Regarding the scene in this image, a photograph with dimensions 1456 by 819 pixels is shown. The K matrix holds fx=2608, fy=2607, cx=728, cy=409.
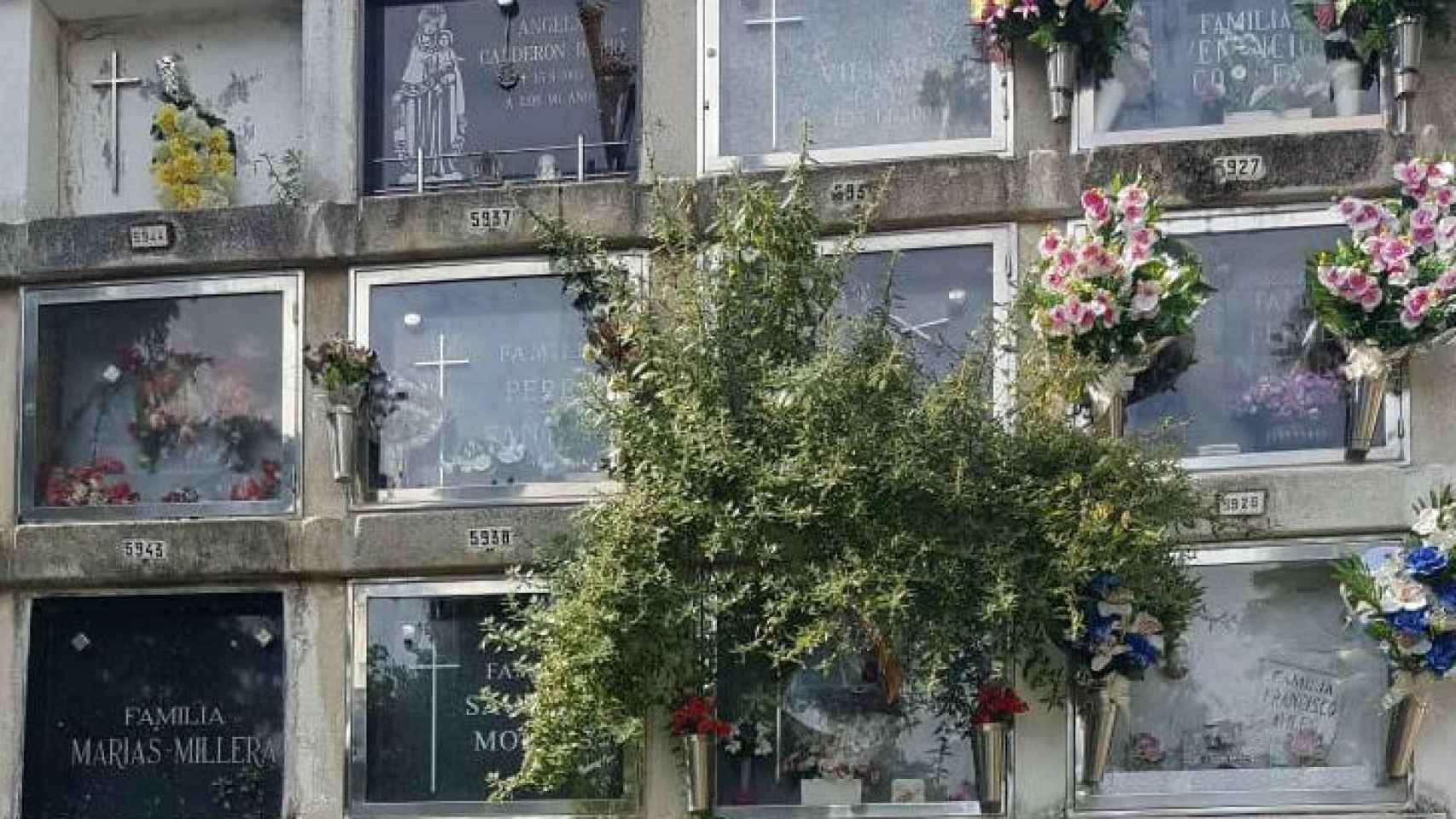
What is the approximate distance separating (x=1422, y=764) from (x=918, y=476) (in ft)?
8.27

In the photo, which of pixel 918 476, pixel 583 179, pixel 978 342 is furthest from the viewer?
pixel 583 179

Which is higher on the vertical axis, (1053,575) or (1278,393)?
(1278,393)

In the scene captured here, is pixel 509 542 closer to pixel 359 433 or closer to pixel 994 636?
pixel 359 433

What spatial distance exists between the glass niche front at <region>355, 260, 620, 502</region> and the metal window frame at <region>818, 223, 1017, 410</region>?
1.40 m

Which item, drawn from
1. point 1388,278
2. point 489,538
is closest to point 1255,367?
point 1388,278

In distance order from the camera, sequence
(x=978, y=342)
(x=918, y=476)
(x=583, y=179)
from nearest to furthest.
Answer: (x=918, y=476) < (x=978, y=342) < (x=583, y=179)

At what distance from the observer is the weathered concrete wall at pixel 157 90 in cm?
1302

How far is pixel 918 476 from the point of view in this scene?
10.7 meters

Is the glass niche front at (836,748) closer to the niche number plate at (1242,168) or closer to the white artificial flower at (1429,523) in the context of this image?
the white artificial flower at (1429,523)

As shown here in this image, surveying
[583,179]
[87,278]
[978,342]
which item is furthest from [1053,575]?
[87,278]

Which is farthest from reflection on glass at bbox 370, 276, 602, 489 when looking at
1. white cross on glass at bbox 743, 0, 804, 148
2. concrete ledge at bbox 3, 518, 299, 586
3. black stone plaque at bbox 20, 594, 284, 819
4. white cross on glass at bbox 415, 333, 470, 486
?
white cross on glass at bbox 743, 0, 804, 148

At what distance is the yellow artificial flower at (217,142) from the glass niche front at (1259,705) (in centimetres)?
499

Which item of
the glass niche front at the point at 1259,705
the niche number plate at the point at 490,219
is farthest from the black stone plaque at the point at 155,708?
the glass niche front at the point at 1259,705

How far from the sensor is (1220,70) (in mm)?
11797
